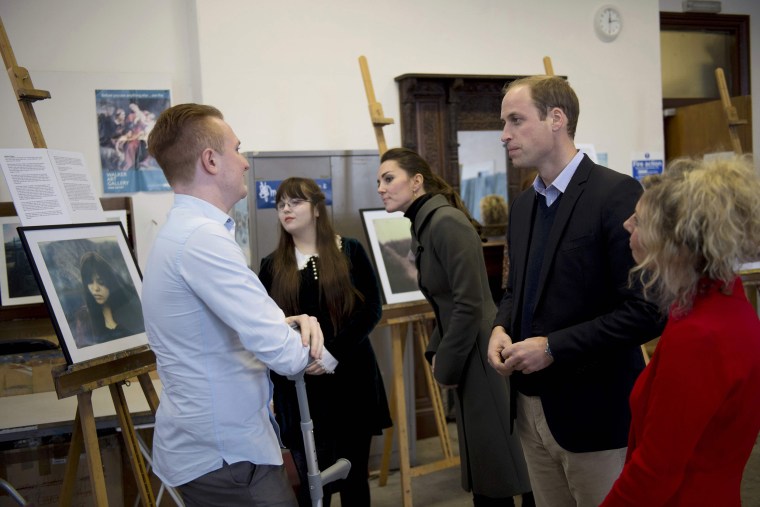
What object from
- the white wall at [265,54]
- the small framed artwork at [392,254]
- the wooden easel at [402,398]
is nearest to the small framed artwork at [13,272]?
the white wall at [265,54]

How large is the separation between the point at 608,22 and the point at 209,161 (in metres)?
4.54

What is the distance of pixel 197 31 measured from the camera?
4.13m

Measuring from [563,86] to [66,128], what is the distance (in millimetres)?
Result: 3171

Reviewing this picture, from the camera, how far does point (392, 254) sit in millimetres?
3662

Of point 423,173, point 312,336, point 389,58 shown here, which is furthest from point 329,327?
point 389,58

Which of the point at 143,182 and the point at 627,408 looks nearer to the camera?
the point at 627,408

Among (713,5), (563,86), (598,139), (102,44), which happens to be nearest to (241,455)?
(563,86)

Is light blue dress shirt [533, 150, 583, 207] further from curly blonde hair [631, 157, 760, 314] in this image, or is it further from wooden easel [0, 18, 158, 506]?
wooden easel [0, 18, 158, 506]

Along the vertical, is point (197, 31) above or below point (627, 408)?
above

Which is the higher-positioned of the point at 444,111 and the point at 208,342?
the point at 444,111

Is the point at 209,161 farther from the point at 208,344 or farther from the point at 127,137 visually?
the point at 127,137

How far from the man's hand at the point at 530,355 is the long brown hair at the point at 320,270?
3.70ft

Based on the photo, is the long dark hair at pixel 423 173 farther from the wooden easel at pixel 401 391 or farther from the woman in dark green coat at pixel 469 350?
the wooden easel at pixel 401 391

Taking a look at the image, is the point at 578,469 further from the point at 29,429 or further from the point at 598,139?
the point at 598,139
